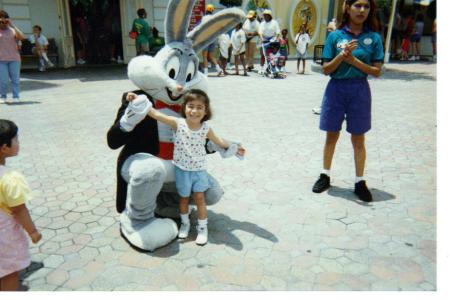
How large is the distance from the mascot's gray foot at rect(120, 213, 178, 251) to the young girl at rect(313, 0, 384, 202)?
1.84 metres

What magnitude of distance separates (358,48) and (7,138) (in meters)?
2.91

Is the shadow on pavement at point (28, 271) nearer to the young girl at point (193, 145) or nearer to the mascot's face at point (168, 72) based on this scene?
the young girl at point (193, 145)

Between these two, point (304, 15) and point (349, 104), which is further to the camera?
point (304, 15)

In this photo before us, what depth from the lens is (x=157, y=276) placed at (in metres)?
2.79

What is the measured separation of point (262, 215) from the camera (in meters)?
3.69

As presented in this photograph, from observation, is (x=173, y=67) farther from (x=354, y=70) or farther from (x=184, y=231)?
(x=354, y=70)

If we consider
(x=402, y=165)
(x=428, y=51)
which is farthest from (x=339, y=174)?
(x=428, y=51)

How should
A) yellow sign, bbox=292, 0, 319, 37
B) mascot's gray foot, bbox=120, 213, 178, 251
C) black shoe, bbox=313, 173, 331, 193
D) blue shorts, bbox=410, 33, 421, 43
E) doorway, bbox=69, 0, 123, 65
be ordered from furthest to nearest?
blue shorts, bbox=410, 33, 421, 43 → yellow sign, bbox=292, 0, 319, 37 → doorway, bbox=69, 0, 123, 65 → black shoe, bbox=313, 173, 331, 193 → mascot's gray foot, bbox=120, 213, 178, 251

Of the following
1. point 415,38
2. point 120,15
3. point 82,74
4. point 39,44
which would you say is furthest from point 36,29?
point 415,38

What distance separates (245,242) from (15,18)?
518 inches

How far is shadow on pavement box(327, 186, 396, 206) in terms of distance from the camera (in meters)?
3.99

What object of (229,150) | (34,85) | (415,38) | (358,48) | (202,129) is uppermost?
(415,38)

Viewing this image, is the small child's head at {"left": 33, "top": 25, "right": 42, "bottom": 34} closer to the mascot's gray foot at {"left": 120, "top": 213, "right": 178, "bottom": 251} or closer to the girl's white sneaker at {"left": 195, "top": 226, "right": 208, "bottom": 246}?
the mascot's gray foot at {"left": 120, "top": 213, "right": 178, "bottom": 251}

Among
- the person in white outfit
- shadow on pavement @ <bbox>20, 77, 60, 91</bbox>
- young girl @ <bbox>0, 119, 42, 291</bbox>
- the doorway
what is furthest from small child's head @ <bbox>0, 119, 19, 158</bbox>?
the doorway
